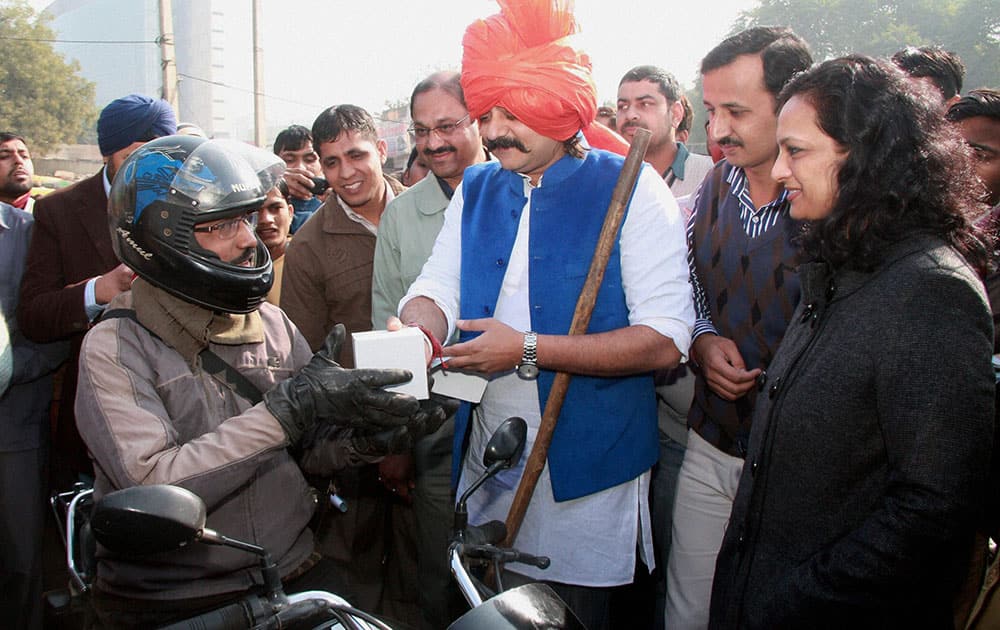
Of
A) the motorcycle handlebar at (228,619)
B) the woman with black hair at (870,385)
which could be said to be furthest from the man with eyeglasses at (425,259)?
the motorcycle handlebar at (228,619)

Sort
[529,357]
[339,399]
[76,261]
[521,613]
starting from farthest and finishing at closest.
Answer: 1. [76,261]
2. [529,357]
3. [339,399]
4. [521,613]

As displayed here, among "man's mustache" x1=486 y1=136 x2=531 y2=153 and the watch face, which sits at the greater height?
"man's mustache" x1=486 y1=136 x2=531 y2=153

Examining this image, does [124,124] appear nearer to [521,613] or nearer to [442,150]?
[442,150]

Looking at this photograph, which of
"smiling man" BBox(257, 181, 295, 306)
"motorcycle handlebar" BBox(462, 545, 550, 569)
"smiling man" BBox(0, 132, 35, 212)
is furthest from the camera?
"smiling man" BBox(0, 132, 35, 212)

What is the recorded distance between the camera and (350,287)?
4078 mm

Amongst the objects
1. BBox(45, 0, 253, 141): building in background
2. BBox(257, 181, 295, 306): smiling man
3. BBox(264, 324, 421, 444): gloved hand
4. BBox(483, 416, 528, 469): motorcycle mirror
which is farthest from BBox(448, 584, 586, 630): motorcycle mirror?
BBox(45, 0, 253, 141): building in background

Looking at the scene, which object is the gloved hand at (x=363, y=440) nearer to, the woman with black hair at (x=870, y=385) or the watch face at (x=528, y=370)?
the watch face at (x=528, y=370)

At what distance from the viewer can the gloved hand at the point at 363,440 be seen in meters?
2.21

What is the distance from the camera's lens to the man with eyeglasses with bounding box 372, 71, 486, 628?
379 cm

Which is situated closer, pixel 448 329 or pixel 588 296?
pixel 588 296

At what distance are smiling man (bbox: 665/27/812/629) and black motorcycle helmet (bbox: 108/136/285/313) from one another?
67.0 inches

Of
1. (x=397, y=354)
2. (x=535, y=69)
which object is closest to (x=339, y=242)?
(x=535, y=69)

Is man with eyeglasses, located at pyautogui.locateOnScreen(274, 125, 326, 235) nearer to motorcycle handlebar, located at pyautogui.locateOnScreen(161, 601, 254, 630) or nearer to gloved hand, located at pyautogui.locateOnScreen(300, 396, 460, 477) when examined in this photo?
gloved hand, located at pyautogui.locateOnScreen(300, 396, 460, 477)

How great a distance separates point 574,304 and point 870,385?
1.10 m
